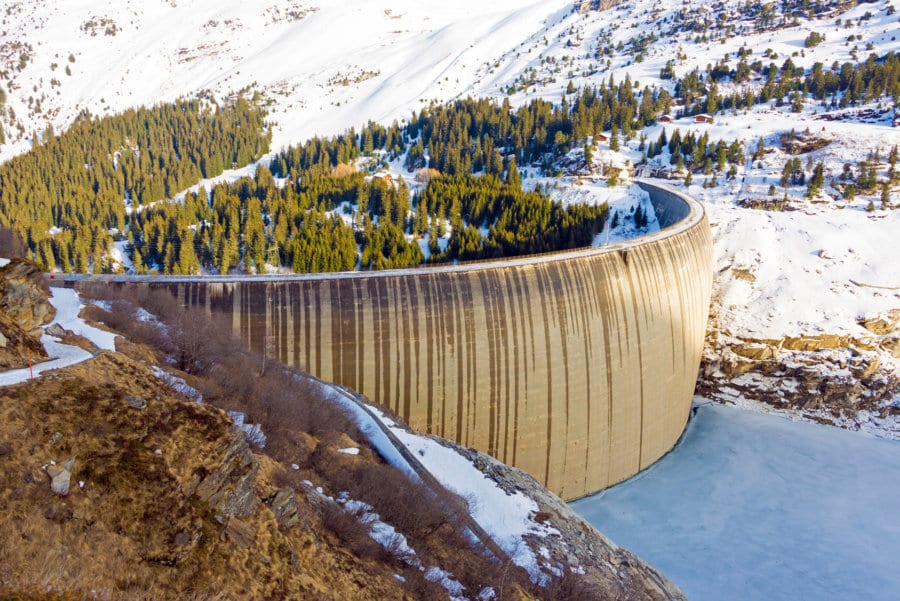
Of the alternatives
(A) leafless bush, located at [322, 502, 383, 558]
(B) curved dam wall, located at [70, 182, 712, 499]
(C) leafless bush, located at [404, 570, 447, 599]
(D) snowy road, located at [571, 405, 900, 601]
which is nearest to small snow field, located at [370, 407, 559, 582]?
(C) leafless bush, located at [404, 570, 447, 599]

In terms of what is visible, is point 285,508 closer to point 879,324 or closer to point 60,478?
point 60,478

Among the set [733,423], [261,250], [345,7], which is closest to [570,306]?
[733,423]

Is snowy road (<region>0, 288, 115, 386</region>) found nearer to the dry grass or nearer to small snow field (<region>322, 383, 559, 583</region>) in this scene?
the dry grass

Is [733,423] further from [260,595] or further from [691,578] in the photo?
[260,595]

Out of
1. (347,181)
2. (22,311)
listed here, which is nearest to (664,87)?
(347,181)

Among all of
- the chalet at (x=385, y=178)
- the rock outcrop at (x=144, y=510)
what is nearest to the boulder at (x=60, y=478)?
the rock outcrop at (x=144, y=510)
